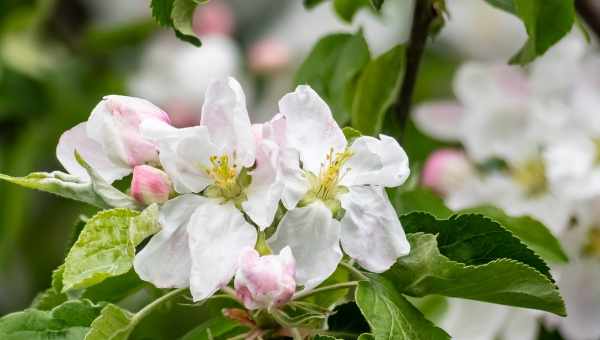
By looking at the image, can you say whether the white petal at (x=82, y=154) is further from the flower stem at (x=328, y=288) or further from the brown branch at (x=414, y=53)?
the brown branch at (x=414, y=53)

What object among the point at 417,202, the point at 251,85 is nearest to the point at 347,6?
the point at 417,202

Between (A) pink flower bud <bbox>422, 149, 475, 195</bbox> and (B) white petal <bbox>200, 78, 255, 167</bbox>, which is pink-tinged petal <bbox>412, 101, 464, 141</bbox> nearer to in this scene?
(A) pink flower bud <bbox>422, 149, 475, 195</bbox>

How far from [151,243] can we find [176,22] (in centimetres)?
15

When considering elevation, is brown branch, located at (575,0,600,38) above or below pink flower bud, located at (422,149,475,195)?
above

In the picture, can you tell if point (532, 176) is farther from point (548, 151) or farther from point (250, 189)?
point (250, 189)

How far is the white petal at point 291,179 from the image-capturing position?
63 centimetres

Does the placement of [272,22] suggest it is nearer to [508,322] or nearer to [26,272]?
[26,272]

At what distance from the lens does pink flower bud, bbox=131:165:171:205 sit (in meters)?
0.63

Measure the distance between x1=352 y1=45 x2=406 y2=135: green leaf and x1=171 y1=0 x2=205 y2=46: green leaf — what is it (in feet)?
0.56

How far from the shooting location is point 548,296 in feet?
2.15

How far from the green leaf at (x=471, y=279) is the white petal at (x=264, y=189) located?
9cm

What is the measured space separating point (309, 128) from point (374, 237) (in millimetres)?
71

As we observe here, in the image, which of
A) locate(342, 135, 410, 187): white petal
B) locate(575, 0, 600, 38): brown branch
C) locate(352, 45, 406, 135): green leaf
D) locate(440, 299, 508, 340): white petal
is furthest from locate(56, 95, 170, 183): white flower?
locate(575, 0, 600, 38): brown branch

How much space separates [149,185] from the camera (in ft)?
2.08
